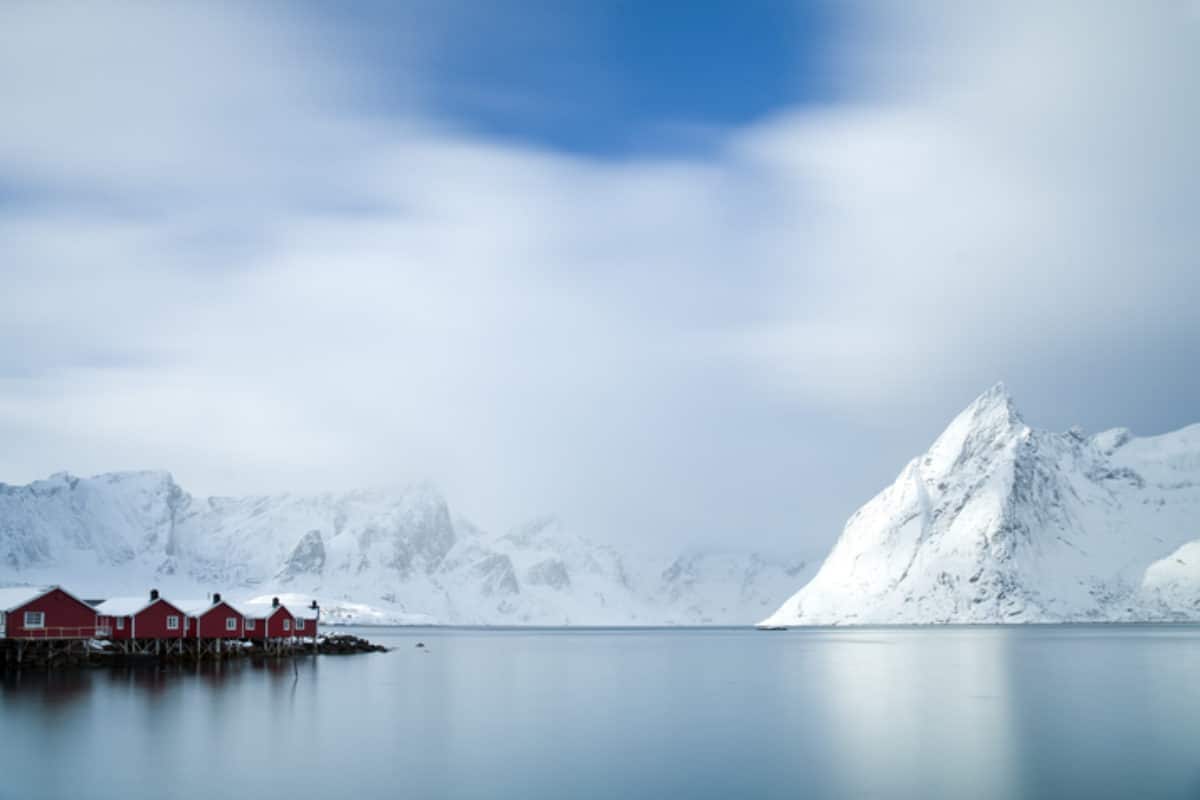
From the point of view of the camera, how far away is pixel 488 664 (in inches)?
4926

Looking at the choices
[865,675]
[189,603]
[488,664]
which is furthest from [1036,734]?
[189,603]

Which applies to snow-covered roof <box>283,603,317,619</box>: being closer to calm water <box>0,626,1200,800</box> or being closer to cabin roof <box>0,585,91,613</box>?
calm water <box>0,626,1200,800</box>

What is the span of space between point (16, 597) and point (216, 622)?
70.9ft

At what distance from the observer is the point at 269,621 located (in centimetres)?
11744

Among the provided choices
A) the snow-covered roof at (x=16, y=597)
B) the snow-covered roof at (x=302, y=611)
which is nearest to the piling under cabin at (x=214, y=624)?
the snow-covered roof at (x=302, y=611)

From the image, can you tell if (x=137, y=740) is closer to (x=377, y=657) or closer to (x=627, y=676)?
(x=627, y=676)

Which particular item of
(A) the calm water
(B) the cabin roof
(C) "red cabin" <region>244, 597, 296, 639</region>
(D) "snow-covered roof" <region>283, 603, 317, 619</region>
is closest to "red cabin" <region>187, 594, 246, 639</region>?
(C) "red cabin" <region>244, 597, 296, 639</region>

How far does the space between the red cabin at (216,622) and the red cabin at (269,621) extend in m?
1.61

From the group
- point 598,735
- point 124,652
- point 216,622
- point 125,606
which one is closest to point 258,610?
point 216,622

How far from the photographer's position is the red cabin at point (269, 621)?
114000 mm

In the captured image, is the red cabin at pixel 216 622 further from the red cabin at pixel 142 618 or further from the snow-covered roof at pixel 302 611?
the snow-covered roof at pixel 302 611

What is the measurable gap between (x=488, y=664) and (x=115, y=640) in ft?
139

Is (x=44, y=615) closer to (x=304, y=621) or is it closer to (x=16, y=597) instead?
(x=16, y=597)

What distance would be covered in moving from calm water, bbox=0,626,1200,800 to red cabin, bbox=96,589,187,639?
10.2 m
